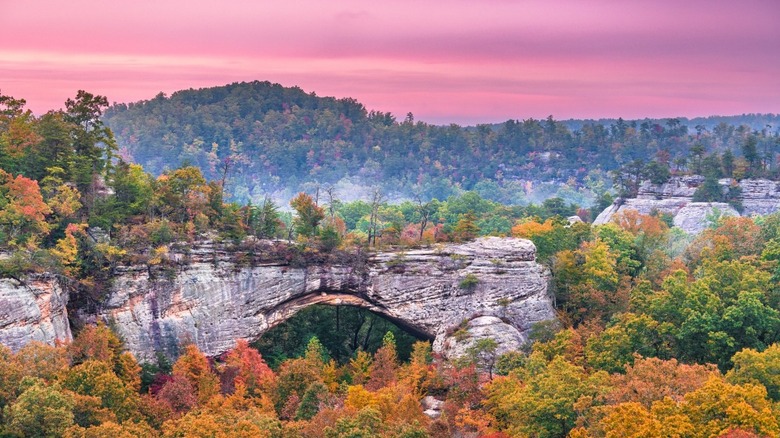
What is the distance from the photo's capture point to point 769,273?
4394 cm

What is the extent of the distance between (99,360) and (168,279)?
709cm

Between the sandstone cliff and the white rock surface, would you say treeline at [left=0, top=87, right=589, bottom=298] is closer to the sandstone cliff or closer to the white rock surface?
the sandstone cliff

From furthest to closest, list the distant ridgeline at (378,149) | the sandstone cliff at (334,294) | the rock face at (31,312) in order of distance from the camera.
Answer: the distant ridgeline at (378,149) → the sandstone cliff at (334,294) → the rock face at (31,312)

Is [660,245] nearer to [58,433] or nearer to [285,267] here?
[285,267]

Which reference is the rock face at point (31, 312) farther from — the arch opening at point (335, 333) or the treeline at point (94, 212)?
the arch opening at point (335, 333)

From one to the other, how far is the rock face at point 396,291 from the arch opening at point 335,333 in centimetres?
102

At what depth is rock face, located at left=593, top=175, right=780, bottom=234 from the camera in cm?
8194

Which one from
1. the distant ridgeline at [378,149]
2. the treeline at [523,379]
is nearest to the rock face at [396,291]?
the treeline at [523,379]

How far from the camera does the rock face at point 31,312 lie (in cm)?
3762

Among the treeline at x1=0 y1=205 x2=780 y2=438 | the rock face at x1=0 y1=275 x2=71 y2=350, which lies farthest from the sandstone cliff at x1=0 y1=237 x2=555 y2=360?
the rock face at x1=0 y1=275 x2=71 y2=350

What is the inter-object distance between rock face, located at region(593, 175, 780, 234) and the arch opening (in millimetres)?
35809

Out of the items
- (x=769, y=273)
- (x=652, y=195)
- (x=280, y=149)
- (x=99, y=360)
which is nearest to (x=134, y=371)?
(x=99, y=360)

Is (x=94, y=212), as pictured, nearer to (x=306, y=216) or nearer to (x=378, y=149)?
(x=306, y=216)

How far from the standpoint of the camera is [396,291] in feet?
158
